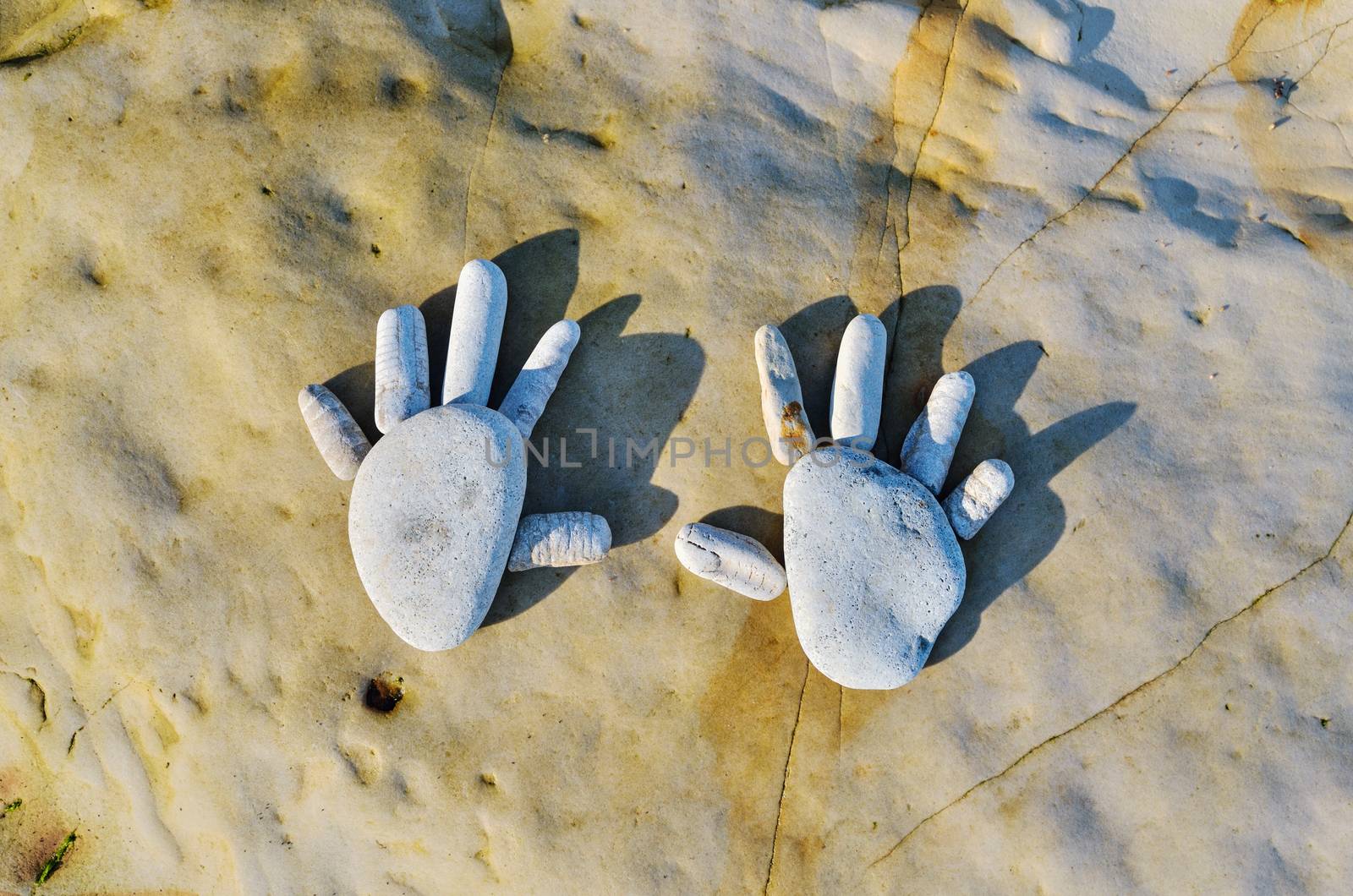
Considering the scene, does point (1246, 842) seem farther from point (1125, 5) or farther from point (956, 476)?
point (1125, 5)

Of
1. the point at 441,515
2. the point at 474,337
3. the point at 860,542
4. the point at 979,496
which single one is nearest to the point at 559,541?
the point at 441,515

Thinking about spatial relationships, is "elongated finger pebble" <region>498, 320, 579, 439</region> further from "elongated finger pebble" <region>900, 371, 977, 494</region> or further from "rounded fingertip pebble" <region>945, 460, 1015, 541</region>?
"rounded fingertip pebble" <region>945, 460, 1015, 541</region>

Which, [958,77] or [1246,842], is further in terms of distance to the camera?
[958,77]

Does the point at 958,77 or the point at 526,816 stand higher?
the point at 958,77

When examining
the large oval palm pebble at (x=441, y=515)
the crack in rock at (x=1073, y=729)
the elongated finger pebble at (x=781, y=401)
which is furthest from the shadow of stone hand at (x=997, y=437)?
the large oval palm pebble at (x=441, y=515)

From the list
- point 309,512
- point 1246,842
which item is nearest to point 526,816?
point 309,512

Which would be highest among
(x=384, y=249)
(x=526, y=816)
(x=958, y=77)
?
(x=958, y=77)
